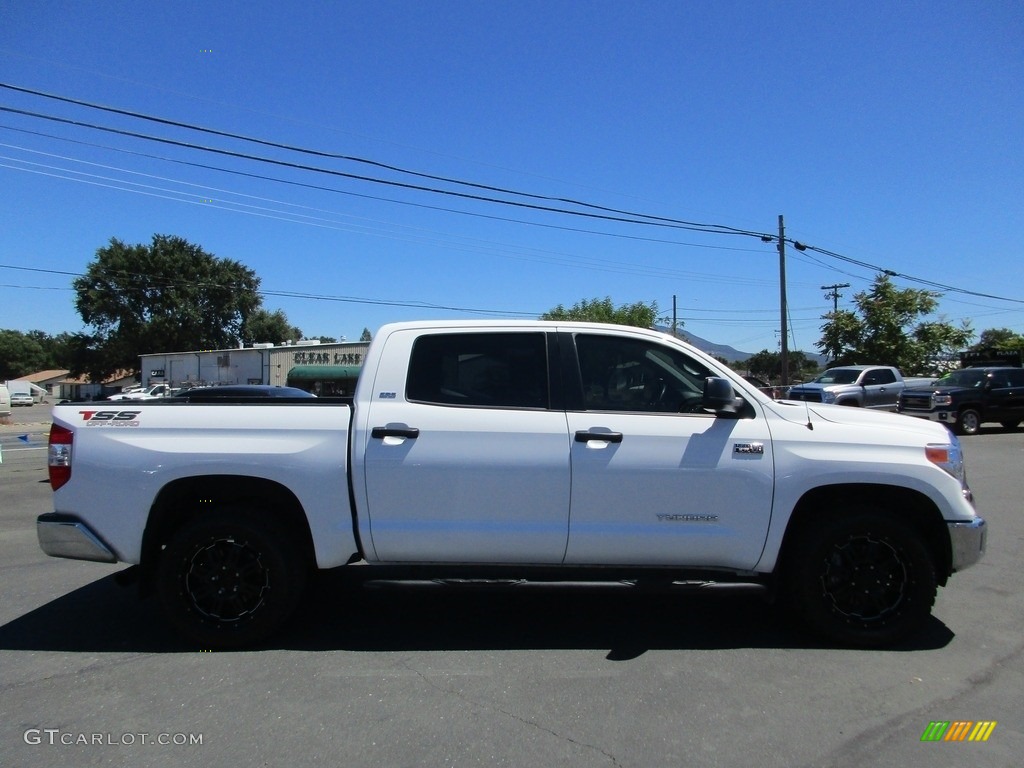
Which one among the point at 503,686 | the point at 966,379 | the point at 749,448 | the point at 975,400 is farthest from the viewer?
the point at 966,379

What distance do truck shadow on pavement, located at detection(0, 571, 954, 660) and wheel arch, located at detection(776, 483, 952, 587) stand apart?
1.53ft

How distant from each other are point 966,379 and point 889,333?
52.7 ft

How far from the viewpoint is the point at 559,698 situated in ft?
12.0

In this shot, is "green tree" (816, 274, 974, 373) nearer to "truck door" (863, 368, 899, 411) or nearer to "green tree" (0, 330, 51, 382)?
"truck door" (863, 368, 899, 411)

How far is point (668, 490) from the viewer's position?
414 cm

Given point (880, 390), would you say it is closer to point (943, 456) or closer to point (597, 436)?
point (943, 456)

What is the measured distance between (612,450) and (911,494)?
1834 millimetres

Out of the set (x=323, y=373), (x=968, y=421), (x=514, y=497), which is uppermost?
(x=323, y=373)

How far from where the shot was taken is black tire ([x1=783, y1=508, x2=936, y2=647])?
4164mm

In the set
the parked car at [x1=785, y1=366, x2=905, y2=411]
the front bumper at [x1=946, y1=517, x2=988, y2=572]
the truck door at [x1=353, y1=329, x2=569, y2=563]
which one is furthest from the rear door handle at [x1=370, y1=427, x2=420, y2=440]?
the parked car at [x1=785, y1=366, x2=905, y2=411]

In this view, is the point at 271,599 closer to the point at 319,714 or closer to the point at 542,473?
the point at 319,714

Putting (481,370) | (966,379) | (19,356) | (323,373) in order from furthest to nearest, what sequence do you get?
(19,356) < (323,373) < (966,379) < (481,370)

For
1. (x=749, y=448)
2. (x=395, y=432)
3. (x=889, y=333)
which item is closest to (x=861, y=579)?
(x=749, y=448)

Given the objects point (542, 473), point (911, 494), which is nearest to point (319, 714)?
point (542, 473)
